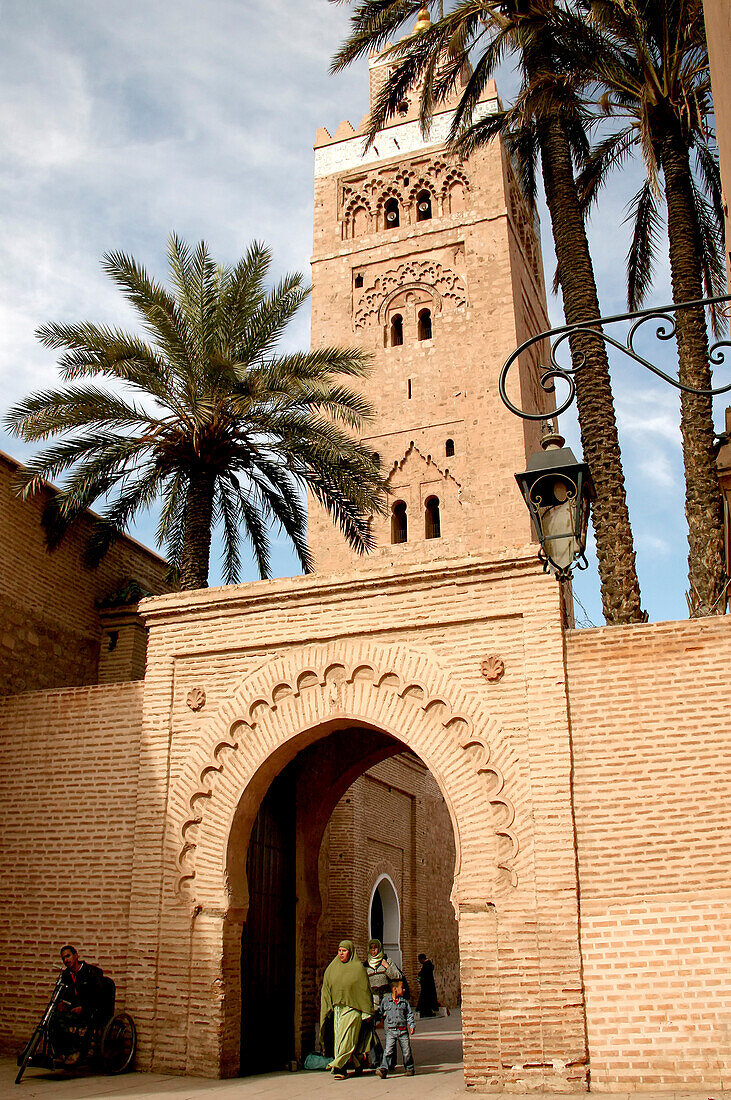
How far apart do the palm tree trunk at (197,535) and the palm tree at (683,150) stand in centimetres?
551

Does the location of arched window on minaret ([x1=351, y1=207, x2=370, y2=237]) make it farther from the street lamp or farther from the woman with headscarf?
the street lamp

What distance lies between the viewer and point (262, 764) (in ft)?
29.6

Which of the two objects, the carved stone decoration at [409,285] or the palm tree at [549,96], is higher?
the carved stone decoration at [409,285]

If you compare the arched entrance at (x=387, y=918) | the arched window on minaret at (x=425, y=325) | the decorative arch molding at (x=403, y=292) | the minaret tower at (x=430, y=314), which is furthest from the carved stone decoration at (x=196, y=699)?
the decorative arch molding at (x=403, y=292)

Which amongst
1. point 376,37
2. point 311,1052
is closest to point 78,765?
point 311,1052

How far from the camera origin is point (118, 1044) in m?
8.48

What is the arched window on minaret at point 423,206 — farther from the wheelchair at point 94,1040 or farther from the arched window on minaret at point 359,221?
the wheelchair at point 94,1040

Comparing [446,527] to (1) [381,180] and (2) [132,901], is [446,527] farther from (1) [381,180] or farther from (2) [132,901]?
(2) [132,901]

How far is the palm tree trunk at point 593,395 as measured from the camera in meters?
10.8

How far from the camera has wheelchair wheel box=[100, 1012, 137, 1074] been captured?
8.32 meters

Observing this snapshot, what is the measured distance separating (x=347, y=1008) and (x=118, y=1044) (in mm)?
1967

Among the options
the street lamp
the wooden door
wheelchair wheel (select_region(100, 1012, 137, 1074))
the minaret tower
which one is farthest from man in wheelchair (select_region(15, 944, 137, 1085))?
the minaret tower

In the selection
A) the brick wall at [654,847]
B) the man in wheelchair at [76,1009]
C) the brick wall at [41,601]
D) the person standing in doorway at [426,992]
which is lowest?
the person standing in doorway at [426,992]

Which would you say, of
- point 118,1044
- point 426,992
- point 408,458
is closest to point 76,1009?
point 118,1044
